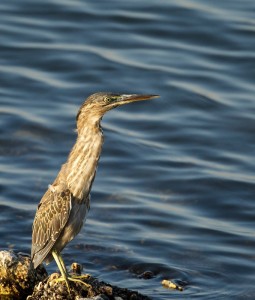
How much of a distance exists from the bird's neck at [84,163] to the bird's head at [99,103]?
9 cm

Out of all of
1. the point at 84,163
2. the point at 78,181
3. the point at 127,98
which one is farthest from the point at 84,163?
the point at 127,98

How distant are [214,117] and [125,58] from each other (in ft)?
8.51

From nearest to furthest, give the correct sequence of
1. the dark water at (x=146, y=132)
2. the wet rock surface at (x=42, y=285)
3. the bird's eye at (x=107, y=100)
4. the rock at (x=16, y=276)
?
1. the wet rock surface at (x=42, y=285)
2. the rock at (x=16, y=276)
3. the bird's eye at (x=107, y=100)
4. the dark water at (x=146, y=132)

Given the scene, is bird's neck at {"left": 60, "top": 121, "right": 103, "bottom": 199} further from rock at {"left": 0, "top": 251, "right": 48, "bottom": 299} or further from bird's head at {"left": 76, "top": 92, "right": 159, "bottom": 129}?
rock at {"left": 0, "top": 251, "right": 48, "bottom": 299}

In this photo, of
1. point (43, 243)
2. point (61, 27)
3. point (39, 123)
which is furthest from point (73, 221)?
point (61, 27)

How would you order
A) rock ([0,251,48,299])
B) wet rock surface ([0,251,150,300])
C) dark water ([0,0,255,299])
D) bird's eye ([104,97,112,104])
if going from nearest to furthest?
wet rock surface ([0,251,150,300])
rock ([0,251,48,299])
bird's eye ([104,97,112,104])
dark water ([0,0,255,299])

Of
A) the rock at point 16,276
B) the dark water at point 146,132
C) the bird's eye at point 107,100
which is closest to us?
the rock at point 16,276

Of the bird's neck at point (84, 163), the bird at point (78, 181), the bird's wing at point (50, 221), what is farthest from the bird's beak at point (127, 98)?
the bird's wing at point (50, 221)

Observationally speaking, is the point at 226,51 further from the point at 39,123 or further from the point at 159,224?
the point at 159,224

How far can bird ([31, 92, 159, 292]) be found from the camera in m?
9.55

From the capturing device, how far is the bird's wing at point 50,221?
31.3 ft

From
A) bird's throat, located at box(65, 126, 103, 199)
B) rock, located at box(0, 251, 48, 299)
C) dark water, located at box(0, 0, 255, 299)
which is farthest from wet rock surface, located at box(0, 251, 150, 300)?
dark water, located at box(0, 0, 255, 299)

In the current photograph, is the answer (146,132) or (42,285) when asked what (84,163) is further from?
(146,132)

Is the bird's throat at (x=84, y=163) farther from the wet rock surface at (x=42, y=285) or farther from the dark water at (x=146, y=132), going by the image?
the dark water at (x=146, y=132)
